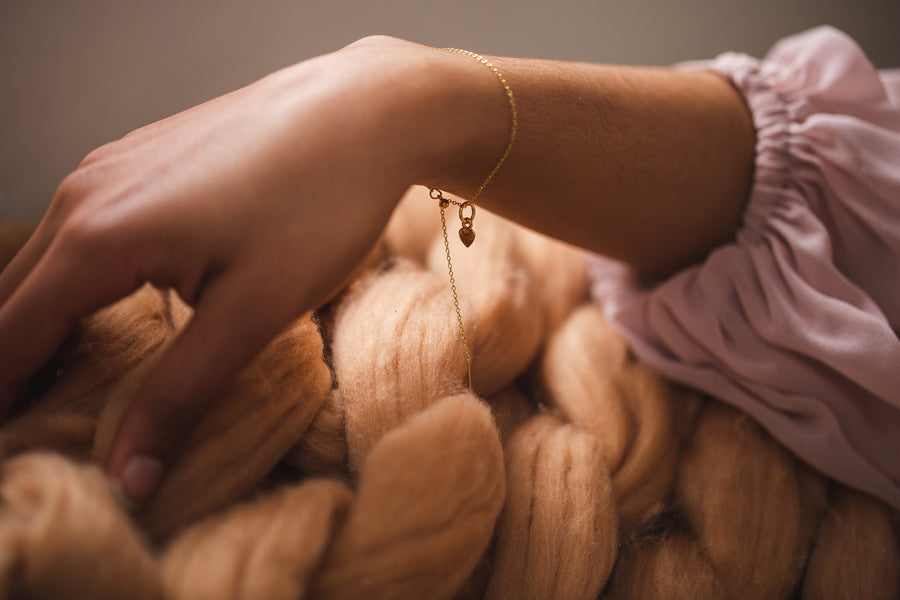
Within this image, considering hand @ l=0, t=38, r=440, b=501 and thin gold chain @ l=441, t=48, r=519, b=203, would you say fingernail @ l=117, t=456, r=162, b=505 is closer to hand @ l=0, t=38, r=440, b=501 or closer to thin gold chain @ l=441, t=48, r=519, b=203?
hand @ l=0, t=38, r=440, b=501

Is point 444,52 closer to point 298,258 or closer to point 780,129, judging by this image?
point 298,258

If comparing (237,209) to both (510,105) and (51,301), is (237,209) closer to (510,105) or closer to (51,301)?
(51,301)

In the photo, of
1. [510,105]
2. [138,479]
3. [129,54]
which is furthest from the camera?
[129,54]

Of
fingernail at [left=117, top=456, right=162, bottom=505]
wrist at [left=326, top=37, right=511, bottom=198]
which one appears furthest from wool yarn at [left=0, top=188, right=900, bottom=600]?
wrist at [left=326, top=37, right=511, bottom=198]

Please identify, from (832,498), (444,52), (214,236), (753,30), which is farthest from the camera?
(753,30)

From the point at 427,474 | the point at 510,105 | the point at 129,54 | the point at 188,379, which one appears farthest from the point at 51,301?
the point at 129,54

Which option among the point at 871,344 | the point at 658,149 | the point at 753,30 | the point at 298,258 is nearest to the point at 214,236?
the point at 298,258
